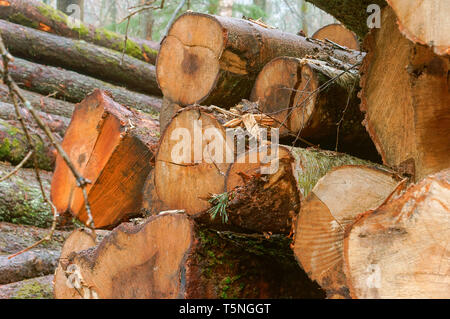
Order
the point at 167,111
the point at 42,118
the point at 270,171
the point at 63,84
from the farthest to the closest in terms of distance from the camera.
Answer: the point at 63,84 → the point at 42,118 → the point at 167,111 → the point at 270,171

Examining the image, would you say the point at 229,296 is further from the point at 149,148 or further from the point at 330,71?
the point at 330,71

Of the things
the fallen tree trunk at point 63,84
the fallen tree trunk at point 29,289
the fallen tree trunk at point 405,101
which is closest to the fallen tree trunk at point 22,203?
the fallen tree trunk at point 29,289

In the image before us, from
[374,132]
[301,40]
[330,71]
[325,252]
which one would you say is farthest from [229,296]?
[301,40]

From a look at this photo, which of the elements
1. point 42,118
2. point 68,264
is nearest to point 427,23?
point 68,264

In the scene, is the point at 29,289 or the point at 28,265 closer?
the point at 29,289

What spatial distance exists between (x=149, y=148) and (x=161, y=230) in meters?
0.77

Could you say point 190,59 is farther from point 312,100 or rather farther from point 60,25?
point 60,25

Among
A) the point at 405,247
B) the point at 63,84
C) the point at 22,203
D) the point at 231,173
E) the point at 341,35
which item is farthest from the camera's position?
the point at 63,84

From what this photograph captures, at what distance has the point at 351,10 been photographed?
2.27 meters

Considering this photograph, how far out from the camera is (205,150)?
2.27 meters

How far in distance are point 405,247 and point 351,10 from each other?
126cm

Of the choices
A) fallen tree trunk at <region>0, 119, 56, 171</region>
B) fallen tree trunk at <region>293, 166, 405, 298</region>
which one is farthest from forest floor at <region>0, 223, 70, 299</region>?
fallen tree trunk at <region>293, 166, 405, 298</region>

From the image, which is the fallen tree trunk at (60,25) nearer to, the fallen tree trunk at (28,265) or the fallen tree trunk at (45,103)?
the fallen tree trunk at (45,103)

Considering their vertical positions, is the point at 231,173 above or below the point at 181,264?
above
